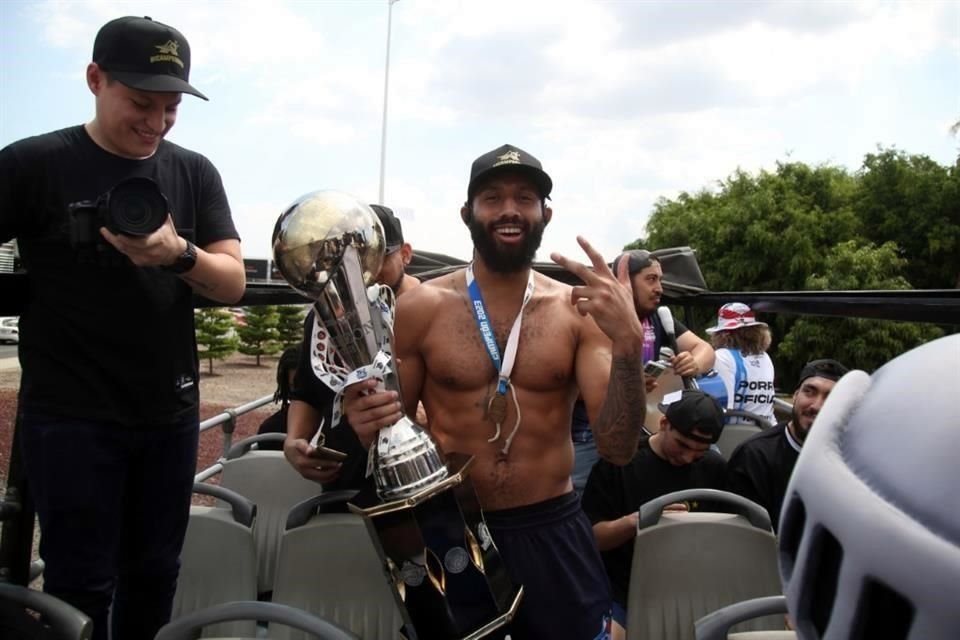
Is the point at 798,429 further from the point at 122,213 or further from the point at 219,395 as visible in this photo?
the point at 219,395

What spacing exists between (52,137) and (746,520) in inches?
103

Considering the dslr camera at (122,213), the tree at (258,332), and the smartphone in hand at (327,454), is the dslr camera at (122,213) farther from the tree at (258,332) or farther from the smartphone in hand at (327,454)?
the tree at (258,332)

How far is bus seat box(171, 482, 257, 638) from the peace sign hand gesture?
1606 mm

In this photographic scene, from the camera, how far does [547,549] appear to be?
2379 mm

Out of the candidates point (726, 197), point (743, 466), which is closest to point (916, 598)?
point (743, 466)

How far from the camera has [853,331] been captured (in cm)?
1836

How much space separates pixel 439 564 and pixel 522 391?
2.26 ft

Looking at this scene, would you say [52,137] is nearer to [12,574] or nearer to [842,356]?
[12,574]

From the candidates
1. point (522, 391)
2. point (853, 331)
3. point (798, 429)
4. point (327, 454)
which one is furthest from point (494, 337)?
point (853, 331)

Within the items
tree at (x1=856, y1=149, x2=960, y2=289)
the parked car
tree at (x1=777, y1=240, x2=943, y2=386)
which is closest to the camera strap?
tree at (x1=777, y1=240, x2=943, y2=386)

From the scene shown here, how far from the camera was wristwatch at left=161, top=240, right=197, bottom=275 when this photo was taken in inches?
78.2

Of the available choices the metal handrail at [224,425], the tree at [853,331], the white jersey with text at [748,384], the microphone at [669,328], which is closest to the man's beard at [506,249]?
the metal handrail at [224,425]

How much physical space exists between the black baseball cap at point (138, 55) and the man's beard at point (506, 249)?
3.06ft

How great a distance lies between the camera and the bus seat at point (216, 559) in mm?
2955
